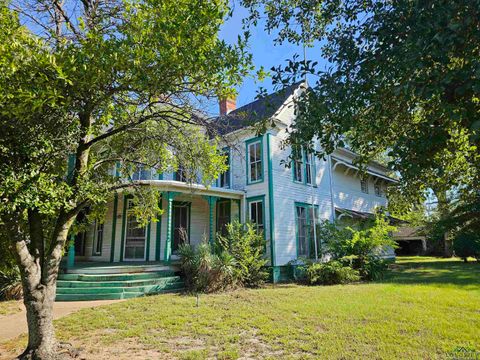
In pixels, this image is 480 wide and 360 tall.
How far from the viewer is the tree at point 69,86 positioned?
3807 mm

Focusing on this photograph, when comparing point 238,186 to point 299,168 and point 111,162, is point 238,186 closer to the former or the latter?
point 299,168

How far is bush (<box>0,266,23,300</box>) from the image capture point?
369 inches

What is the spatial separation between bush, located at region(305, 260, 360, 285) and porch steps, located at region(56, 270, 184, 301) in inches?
185

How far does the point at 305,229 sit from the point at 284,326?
9142 millimetres

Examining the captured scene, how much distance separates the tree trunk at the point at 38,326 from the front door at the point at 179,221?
9729mm

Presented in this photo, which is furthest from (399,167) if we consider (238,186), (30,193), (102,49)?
(238,186)

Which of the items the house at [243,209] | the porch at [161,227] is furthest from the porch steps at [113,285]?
the porch at [161,227]

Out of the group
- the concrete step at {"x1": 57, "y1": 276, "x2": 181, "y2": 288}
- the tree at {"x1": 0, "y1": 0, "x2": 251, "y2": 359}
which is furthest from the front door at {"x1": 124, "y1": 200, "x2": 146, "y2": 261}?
the tree at {"x1": 0, "y1": 0, "x2": 251, "y2": 359}

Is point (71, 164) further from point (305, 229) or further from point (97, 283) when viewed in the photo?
point (305, 229)

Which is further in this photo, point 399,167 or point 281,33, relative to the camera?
point 281,33

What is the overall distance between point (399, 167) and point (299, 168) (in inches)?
485

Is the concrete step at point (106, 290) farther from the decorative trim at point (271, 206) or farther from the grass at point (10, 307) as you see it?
the decorative trim at point (271, 206)

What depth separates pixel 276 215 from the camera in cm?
1352

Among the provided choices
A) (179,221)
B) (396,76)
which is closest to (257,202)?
(179,221)
